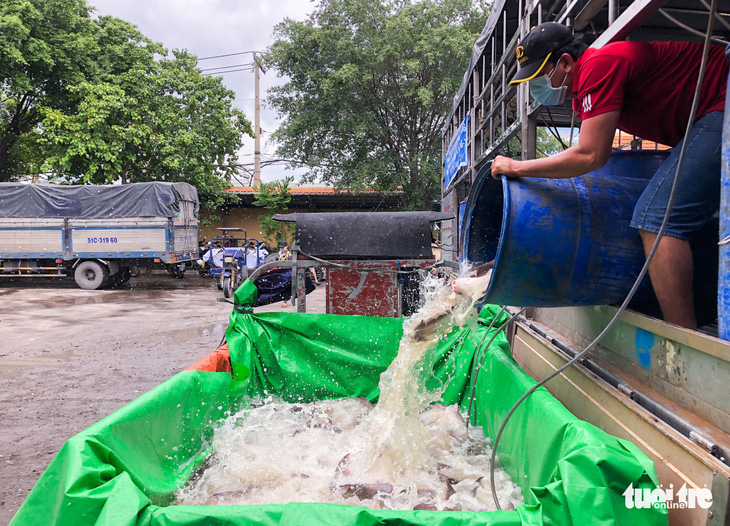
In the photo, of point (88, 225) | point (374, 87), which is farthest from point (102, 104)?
point (374, 87)

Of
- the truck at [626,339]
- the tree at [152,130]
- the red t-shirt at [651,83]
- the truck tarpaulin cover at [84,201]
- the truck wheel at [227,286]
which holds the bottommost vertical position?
the truck wheel at [227,286]

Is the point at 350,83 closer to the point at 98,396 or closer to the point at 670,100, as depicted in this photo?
the point at 98,396

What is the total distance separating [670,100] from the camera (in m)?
1.79

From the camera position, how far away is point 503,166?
1.82 metres

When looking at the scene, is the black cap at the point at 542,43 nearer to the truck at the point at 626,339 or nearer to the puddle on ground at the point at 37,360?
the truck at the point at 626,339

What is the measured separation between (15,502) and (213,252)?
38.9 ft

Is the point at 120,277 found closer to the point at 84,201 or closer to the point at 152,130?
the point at 84,201

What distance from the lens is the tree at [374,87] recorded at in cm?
1544

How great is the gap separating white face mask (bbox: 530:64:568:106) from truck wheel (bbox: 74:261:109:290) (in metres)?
14.0

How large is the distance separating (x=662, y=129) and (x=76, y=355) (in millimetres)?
6720

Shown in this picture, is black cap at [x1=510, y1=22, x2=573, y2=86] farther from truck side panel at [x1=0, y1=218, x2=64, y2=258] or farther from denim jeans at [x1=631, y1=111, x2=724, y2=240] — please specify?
truck side panel at [x1=0, y1=218, x2=64, y2=258]

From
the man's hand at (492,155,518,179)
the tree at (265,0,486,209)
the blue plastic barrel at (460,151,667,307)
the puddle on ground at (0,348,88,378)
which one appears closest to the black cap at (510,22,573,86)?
the man's hand at (492,155,518,179)

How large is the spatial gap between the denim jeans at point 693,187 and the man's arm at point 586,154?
0.69 ft

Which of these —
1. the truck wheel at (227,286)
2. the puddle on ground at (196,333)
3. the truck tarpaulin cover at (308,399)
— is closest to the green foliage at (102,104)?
the truck wheel at (227,286)
